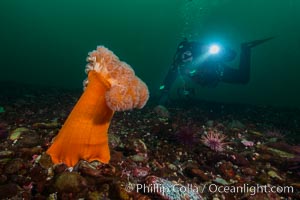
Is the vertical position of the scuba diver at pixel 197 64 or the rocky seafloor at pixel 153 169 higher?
the scuba diver at pixel 197 64

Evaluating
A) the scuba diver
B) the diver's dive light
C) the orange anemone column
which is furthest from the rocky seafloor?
the diver's dive light

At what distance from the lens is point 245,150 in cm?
518

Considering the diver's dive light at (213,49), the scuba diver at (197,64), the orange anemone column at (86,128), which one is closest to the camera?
the orange anemone column at (86,128)

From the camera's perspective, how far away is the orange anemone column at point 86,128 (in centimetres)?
298

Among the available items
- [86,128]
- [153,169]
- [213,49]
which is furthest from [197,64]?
[86,128]

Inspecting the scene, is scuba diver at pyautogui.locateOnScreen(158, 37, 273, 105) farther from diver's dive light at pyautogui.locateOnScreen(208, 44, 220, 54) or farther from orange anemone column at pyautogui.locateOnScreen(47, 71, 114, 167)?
orange anemone column at pyautogui.locateOnScreen(47, 71, 114, 167)

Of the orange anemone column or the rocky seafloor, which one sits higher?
the orange anemone column

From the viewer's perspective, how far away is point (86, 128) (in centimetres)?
303

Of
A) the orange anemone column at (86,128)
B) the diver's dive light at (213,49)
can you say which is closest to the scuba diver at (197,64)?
the diver's dive light at (213,49)

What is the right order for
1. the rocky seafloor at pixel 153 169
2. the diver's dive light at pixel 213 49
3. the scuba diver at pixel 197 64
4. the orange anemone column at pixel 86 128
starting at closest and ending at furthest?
the rocky seafloor at pixel 153 169 < the orange anemone column at pixel 86 128 < the scuba diver at pixel 197 64 < the diver's dive light at pixel 213 49

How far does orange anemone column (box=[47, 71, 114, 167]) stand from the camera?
9.79 ft

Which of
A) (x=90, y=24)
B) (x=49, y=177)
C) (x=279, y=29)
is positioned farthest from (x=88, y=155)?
(x=90, y=24)

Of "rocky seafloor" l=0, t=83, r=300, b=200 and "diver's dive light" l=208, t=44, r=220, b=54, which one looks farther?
"diver's dive light" l=208, t=44, r=220, b=54

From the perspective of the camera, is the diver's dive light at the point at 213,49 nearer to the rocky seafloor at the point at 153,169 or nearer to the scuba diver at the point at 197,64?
the scuba diver at the point at 197,64
